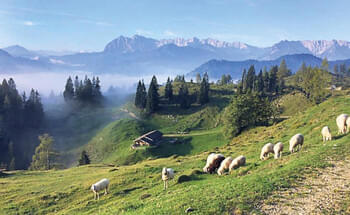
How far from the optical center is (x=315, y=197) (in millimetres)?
14789

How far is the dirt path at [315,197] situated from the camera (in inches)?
532

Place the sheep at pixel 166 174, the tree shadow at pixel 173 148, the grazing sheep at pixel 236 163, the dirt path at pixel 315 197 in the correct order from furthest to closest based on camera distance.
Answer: the tree shadow at pixel 173 148, the sheep at pixel 166 174, the grazing sheep at pixel 236 163, the dirt path at pixel 315 197

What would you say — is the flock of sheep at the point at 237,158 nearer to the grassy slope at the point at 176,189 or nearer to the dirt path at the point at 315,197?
the grassy slope at the point at 176,189

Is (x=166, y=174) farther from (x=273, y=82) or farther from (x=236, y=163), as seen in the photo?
(x=273, y=82)

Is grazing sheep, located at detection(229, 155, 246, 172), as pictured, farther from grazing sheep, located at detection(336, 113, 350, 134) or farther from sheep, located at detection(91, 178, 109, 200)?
sheep, located at detection(91, 178, 109, 200)

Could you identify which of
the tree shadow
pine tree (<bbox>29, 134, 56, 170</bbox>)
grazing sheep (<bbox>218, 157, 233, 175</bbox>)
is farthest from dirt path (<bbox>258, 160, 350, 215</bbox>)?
pine tree (<bbox>29, 134, 56, 170</bbox>)

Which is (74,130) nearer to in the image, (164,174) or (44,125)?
(44,125)

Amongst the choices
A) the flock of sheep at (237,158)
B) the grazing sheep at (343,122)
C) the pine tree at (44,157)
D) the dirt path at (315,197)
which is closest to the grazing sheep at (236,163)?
the flock of sheep at (237,158)

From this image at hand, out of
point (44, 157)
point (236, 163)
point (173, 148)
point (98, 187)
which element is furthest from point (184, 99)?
point (236, 163)

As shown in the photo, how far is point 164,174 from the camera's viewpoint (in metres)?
25.9

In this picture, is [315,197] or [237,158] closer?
[315,197]

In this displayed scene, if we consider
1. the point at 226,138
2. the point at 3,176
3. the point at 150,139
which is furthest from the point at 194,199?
the point at 150,139

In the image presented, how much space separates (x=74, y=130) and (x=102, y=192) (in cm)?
10473

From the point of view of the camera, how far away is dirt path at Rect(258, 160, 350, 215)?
44.3 feet
